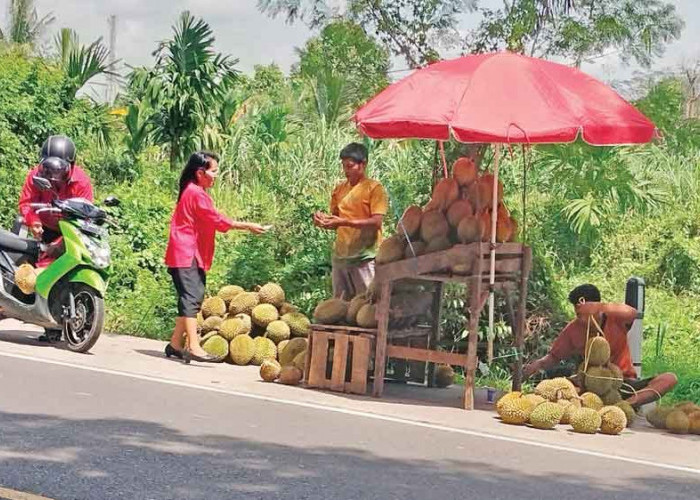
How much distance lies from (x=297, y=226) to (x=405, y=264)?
16.0 ft

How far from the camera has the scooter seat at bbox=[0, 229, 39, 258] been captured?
1195 cm

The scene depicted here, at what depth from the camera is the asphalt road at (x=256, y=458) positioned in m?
6.40

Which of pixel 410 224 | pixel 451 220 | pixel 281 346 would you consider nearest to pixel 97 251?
pixel 281 346

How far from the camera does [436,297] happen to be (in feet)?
35.9

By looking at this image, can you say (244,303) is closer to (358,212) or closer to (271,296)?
(271,296)

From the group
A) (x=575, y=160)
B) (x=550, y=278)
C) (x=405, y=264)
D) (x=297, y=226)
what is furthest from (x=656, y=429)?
(x=575, y=160)

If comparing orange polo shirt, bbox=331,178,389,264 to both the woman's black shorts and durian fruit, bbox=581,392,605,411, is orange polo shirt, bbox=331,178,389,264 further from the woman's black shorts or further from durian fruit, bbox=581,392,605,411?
durian fruit, bbox=581,392,605,411

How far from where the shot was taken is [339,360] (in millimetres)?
10102

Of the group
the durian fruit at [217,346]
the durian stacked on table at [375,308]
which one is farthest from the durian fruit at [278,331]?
the durian stacked on table at [375,308]

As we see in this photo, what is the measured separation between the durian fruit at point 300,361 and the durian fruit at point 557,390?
2058 millimetres

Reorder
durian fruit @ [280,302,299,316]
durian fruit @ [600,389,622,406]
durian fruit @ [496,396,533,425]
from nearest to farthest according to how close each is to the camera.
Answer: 1. durian fruit @ [496,396,533,425]
2. durian fruit @ [600,389,622,406]
3. durian fruit @ [280,302,299,316]

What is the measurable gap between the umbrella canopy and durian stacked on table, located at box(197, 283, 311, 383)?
2.47 metres

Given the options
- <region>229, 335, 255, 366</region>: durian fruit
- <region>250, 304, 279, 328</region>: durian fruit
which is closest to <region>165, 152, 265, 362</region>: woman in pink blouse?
<region>229, 335, 255, 366</region>: durian fruit

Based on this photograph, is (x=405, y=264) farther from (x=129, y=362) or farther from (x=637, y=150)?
(x=637, y=150)
